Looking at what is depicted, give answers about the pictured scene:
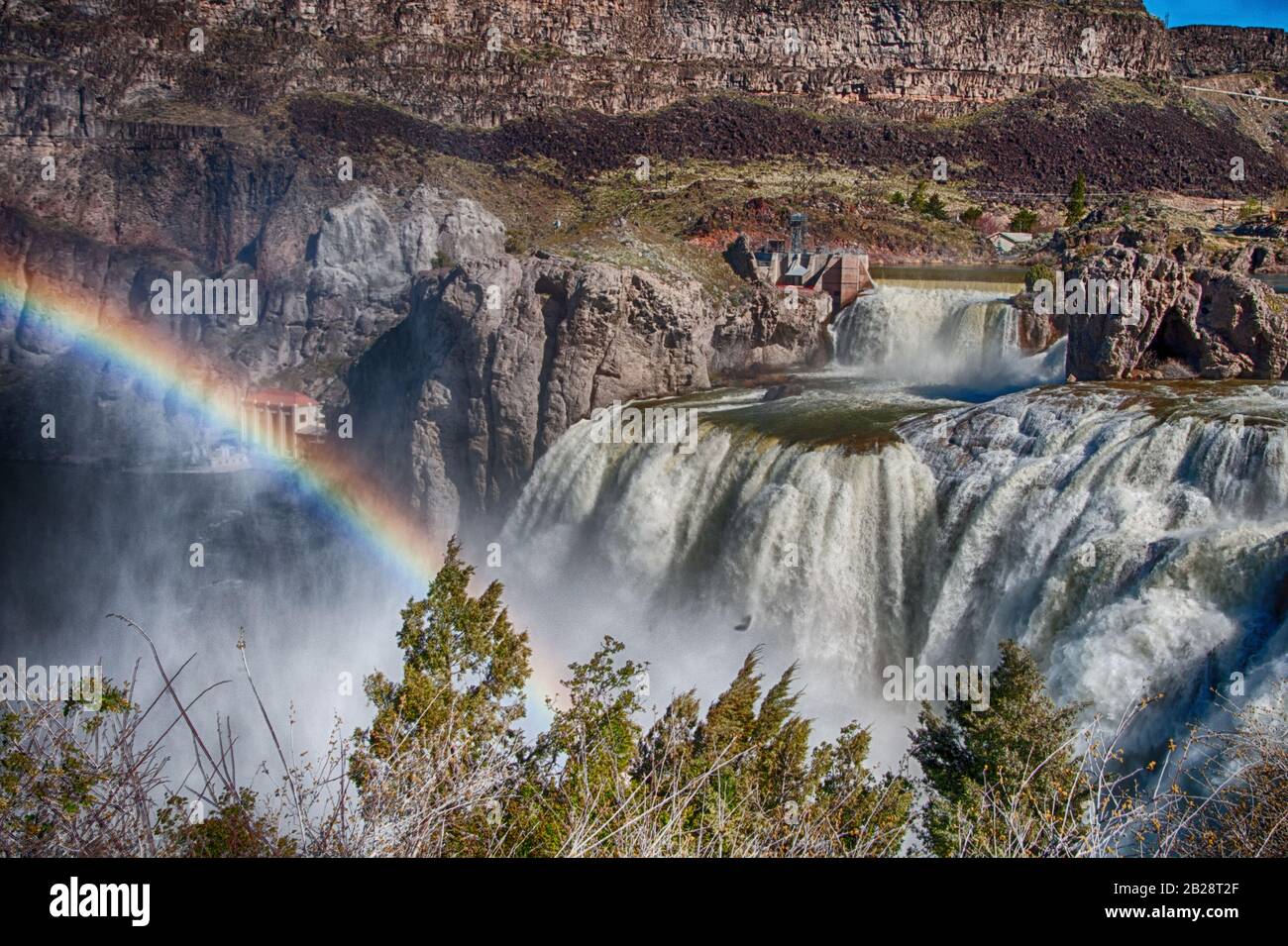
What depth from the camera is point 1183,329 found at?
76.7ft

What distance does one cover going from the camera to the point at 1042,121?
98812 millimetres

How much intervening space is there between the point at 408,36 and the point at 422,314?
62.9 meters

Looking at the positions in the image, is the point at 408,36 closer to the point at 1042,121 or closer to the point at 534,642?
the point at 1042,121

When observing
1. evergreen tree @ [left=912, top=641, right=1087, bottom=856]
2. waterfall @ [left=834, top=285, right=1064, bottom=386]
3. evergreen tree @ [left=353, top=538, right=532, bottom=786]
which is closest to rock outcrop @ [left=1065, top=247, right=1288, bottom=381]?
waterfall @ [left=834, top=285, right=1064, bottom=386]

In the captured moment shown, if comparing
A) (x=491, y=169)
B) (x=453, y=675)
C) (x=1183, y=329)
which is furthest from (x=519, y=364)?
(x=491, y=169)

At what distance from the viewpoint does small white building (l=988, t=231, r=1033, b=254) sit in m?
62.9

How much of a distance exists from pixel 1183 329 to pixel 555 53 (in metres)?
80.5

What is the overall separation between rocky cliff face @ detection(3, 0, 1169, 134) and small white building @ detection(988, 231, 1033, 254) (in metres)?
36.7

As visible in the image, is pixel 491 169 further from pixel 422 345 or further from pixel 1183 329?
pixel 1183 329

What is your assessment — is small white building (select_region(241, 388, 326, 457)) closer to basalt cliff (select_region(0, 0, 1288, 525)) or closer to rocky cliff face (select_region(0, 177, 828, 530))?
basalt cliff (select_region(0, 0, 1288, 525))

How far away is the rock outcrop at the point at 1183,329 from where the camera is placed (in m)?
22.5

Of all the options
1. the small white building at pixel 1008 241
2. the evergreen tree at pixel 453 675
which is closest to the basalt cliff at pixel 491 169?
the small white building at pixel 1008 241

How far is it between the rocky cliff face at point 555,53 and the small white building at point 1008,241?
36690 millimetres

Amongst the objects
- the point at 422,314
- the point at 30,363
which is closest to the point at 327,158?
the point at 30,363
